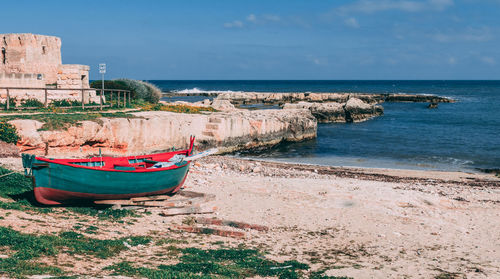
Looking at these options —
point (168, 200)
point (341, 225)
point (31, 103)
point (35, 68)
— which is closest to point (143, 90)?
point (35, 68)

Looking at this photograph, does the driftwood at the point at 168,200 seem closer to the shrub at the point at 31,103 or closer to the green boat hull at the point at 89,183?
the green boat hull at the point at 89,183

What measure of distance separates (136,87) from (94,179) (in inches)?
936

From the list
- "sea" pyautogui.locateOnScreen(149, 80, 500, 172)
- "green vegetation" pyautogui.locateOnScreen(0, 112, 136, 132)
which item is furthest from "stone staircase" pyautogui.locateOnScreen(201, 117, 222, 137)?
"green vegetation" pyautogui.locateOnScreen(0, 112, 136, 132)

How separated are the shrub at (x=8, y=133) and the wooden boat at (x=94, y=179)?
6.83 metres

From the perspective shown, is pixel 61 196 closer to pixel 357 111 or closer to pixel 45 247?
pixel 45 247

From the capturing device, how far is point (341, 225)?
12383 millimetres

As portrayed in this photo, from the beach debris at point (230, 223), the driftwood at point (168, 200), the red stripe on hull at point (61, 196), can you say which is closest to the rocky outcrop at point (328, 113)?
the driftwood at point (168, 200)

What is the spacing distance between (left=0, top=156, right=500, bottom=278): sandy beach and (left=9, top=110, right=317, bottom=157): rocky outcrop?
3761 millimetres

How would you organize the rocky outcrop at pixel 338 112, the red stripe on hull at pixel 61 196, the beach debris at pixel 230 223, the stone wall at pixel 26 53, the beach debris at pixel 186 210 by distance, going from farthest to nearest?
1. the rocky outcrop at pixel 338 112
2. the stone wall at pixel 26 53
3. the beach debris at pixel 186 210
4. the beach debris at pixel 230 223
5. the red stripe on hull at pixel 61 196

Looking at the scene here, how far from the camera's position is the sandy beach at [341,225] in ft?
30.6

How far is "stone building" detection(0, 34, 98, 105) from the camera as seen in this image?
23.8 m

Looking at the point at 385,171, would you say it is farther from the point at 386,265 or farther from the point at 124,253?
the point at 124,253

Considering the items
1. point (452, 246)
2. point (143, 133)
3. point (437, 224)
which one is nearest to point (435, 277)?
point (452, 246)

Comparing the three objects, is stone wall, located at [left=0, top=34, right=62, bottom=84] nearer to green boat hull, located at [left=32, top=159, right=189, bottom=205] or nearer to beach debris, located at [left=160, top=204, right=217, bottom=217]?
green boat hull, located at [left=32, top=159, right=189, bottom=205]
